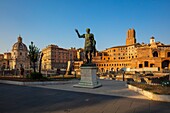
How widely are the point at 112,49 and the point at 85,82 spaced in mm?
118236

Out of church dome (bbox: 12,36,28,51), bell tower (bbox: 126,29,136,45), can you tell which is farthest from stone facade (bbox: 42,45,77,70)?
bell tower (bbox: 126,29,136,45)

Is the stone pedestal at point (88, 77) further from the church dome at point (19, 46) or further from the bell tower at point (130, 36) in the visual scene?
the bell tower at point (130, 36)

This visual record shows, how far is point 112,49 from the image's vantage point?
130625 mm

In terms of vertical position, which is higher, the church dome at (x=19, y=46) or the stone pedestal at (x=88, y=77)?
the church dome at (x=19, y=46)

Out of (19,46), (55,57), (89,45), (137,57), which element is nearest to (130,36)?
(55,57)

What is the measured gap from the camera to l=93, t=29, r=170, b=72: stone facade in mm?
72500

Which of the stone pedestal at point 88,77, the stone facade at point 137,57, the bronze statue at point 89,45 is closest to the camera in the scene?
the stone pedestal at point 88,77

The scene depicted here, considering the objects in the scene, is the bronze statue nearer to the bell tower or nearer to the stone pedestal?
the stone pedestal

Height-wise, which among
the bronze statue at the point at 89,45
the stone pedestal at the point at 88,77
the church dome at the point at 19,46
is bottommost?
the stone pedestal at the point at 88,77

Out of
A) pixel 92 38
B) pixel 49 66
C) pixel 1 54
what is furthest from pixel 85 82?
pixel 1 54

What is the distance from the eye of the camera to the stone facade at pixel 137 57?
7250cm

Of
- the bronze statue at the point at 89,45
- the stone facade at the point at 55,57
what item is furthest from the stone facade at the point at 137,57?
the bronze statue at the point at 89,45

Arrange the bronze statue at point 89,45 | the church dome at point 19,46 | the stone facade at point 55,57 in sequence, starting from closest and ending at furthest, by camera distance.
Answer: the bronze statue at point 89,45 → the stone facade at point 55,57 → the church dome at point 19,46

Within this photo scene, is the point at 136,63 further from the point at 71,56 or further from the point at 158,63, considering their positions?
the point at 71,56
